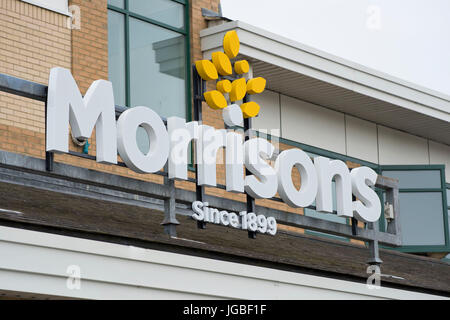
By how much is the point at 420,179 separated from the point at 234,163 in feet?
30.6

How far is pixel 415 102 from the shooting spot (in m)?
19.2

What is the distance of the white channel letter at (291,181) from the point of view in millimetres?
12430

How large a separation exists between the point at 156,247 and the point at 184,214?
16.4 feet

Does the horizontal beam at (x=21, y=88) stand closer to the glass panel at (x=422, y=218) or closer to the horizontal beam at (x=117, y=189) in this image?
the horizontal beam at (x=117, y=189)

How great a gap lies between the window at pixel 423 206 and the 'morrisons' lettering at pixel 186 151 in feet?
21.7

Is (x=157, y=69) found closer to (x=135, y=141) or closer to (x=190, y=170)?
(x=190, y=170)

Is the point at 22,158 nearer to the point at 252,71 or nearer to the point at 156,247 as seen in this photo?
the point at 156,247

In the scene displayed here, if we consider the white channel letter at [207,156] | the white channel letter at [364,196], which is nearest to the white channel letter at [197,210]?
the white channel letter at [207,156]

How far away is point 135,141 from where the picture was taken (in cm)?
1085

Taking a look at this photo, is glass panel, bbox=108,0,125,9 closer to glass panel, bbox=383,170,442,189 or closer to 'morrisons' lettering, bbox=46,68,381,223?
'morrisons' lettering, bbox=46,68,381,223

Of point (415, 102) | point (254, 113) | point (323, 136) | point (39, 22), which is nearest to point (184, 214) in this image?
point (254, 113)
